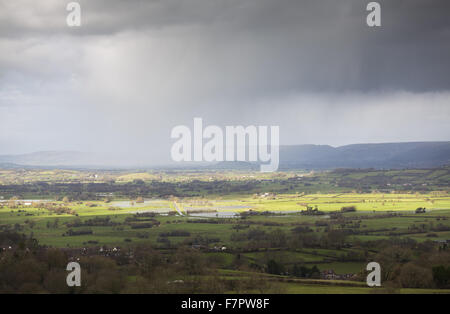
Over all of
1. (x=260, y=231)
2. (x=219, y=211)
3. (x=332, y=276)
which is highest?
(x=260, y=231)

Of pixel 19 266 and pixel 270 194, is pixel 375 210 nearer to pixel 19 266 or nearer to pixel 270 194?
pixel 270 194

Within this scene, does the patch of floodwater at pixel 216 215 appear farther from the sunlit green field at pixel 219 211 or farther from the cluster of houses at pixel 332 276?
the cluster of houses at pixel 332 276

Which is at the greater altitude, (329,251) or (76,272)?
(76,272)

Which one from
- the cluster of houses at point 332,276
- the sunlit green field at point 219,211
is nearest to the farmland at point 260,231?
the cluster of houses at point 332,276

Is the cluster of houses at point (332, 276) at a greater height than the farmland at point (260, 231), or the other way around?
the farmland at point (260, 231)

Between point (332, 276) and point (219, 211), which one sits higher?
point (332, 276)

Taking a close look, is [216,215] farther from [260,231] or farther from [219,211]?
[260,231]

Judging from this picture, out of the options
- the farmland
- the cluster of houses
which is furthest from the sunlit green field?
the cluster of houses

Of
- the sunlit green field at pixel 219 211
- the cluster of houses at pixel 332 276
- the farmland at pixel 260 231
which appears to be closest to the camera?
the farmland at pixel 260 231

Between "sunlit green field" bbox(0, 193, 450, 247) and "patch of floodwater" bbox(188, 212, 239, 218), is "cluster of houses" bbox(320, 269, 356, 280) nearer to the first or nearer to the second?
"sunlit green field" bbox(0, 193, 450, 247)

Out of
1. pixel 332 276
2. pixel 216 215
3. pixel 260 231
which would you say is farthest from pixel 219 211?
pixel 332 276
